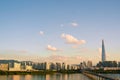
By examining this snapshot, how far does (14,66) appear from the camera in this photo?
17750 cm

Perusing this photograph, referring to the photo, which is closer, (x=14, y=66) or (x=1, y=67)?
(x=1, y=67)

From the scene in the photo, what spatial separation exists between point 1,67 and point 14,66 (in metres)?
12.6

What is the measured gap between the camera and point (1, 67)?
166750 mm
